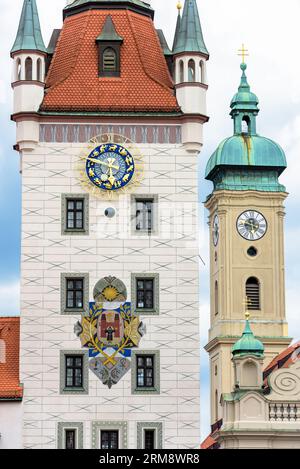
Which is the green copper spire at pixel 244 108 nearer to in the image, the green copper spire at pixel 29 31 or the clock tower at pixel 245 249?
the clock tower at pixel 245 249

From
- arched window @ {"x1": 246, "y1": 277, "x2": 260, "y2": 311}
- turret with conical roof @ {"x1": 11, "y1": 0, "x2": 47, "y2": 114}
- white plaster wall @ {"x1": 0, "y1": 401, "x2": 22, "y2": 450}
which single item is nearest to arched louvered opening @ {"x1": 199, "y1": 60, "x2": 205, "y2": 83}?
turret with conical roof @ {"x1": 11, "y1": 0, "x2": 47, "y2": 114}

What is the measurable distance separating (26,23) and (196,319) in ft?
45.2

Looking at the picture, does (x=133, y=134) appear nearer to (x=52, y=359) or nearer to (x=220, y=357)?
(x=52, y=359)

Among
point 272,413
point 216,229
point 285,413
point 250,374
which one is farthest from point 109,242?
point 216,229

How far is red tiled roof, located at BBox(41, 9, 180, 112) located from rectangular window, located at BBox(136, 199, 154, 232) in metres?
3.74

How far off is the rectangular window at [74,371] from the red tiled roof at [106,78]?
9.89 metres

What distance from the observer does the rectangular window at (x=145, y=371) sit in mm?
69625

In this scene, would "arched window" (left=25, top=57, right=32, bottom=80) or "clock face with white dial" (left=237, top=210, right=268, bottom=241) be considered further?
"clock face with white dial" (left=237, top=210, right=268, bottom=241)

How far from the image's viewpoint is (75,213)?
71062 mm

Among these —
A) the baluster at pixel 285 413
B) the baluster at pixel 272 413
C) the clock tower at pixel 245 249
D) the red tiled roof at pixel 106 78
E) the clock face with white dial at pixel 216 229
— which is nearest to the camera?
the red tiled roof at pixel 106 78

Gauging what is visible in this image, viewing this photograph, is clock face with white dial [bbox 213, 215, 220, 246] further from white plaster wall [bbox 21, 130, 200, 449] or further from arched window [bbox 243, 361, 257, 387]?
white plaster wall [bbox 21, 130, 200, 449]

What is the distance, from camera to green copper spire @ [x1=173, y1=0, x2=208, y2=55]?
7281 cm

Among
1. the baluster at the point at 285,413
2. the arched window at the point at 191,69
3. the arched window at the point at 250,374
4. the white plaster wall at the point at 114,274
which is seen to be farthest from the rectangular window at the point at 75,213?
the baluster at the point at 285,413
